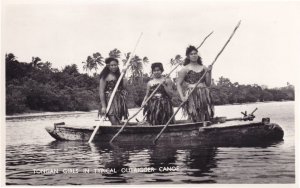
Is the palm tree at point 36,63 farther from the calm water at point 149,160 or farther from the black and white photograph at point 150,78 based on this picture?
the calm water at point 149,160

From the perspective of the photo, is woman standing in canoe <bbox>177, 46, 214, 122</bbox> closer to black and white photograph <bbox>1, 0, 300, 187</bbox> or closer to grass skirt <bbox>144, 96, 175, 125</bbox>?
black and white photograph <bbox>1, 0, 300, 187</bbox>

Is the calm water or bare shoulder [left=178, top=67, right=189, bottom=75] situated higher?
bare shoulder [left=178, top=67, right=189, bottom=75]

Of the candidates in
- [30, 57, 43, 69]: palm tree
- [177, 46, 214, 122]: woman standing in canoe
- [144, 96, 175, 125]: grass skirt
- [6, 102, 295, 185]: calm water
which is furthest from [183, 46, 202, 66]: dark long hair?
[30, 57, 43, 69]: palm tree

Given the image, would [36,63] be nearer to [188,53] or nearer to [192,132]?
[188,53]

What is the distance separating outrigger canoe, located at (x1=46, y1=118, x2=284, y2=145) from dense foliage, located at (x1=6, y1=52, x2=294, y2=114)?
0.26 m

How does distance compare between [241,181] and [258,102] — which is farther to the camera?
[258,102]

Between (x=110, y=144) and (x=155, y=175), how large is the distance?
798 millimetres

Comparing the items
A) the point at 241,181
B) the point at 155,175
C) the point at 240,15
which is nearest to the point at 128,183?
the point at 155,175

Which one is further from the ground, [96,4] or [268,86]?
[96,4]

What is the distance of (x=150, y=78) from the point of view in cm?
634

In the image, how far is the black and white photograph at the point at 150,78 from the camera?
6.12 metres

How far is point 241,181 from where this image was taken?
5.80 metres

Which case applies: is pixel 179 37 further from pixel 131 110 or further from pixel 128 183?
pixel 128 183

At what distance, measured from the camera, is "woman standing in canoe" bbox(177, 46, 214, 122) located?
20.5ft
